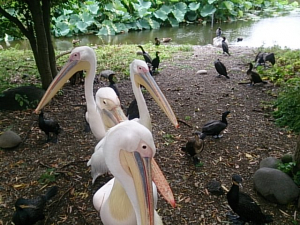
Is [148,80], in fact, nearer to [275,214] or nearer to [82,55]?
[82,55]

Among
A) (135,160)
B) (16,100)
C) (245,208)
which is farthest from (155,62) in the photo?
A: (135,160)

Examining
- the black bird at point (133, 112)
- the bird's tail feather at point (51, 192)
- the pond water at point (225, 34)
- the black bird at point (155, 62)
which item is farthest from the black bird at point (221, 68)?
the pond water at point (225, 34)

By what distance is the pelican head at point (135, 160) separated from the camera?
1451 millimetres

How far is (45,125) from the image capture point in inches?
138

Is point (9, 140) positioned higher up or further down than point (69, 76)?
further down

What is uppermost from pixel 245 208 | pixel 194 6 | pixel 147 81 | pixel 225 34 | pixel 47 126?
pixel 147 81

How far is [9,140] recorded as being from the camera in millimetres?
3463

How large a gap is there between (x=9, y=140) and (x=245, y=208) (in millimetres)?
2773

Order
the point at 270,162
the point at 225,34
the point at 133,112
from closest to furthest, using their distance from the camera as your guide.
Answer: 1. the point at 270,162
2. the point at 133,112
3. the point at 225,34

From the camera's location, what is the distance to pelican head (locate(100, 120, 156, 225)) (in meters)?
Answer: 1.45

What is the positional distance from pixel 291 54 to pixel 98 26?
1099cm

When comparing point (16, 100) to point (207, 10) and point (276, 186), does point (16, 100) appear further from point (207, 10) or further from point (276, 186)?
point (207, 10)

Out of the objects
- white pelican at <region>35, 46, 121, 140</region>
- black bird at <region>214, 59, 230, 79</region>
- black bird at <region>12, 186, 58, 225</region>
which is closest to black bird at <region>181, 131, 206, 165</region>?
white pelican at <region>35, 46, 121, 140</region>

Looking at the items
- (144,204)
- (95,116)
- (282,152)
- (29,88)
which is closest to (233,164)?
(282,152)
